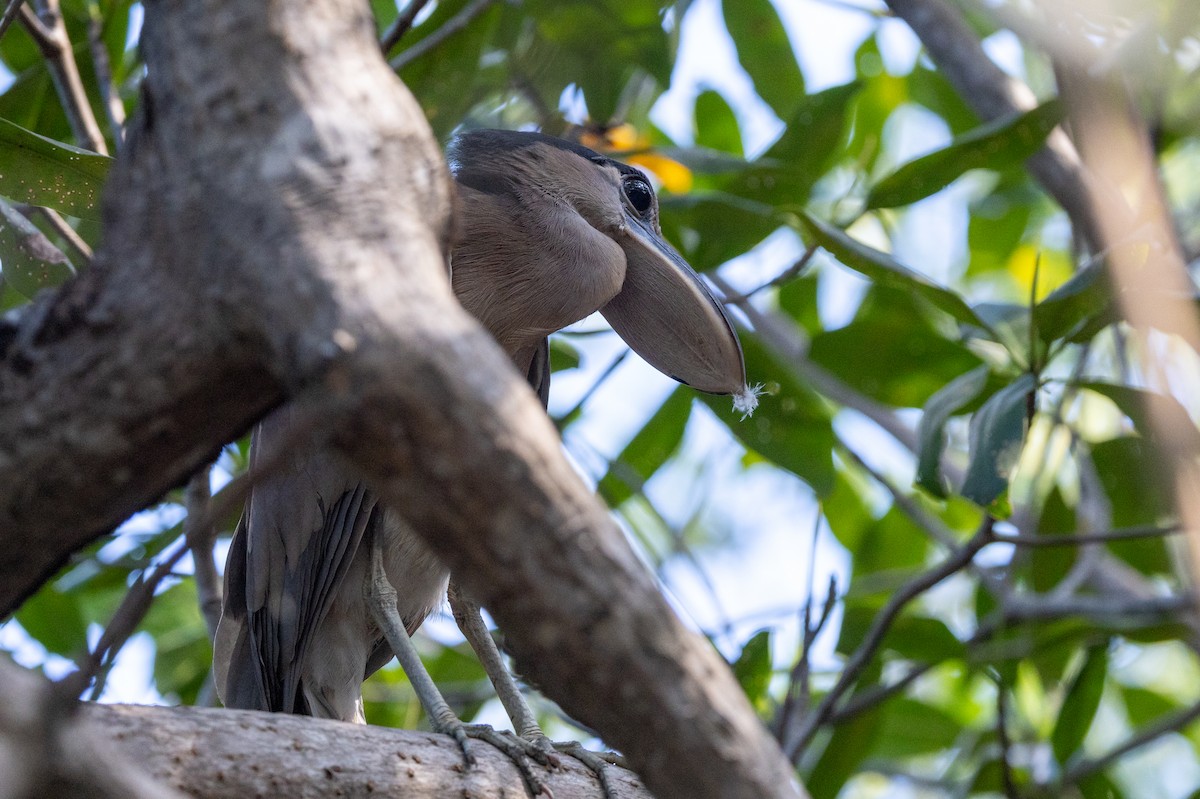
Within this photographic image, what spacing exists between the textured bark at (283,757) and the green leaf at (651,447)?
1.36m

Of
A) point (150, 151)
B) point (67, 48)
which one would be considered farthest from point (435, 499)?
point (67, 48)

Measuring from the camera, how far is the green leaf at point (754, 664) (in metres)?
2.54

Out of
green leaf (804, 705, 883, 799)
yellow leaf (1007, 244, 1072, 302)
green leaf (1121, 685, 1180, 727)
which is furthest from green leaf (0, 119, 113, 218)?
yellow leaf (1007, 244, 1072, 302)

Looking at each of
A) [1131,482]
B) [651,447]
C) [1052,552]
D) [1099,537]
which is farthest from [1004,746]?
[651,447]

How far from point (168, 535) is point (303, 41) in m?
1.97

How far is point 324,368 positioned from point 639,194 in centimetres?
178

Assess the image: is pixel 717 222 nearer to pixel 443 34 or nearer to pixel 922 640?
pixel 443 34

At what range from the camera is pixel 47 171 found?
181 cm

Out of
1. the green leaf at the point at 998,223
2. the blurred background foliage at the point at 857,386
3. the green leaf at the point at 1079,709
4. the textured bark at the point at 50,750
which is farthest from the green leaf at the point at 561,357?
the textured bark at the point at 50,750

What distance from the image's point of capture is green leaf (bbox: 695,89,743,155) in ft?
12.0

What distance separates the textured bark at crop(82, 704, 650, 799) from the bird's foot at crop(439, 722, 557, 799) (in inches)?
1.7

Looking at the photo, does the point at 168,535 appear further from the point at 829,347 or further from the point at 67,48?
the point at 829,347

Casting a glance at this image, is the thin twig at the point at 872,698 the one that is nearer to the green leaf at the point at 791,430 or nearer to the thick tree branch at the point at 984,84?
the green leaf at the point at 791,430

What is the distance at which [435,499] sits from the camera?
855mm
